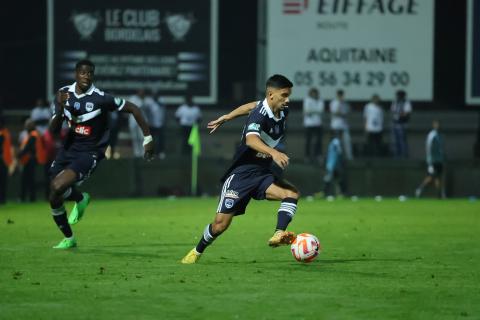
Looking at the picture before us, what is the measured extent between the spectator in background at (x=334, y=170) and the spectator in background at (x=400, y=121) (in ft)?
7.65

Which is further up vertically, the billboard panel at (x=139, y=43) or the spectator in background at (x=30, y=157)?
the billboard panel at (x=139, y=43)

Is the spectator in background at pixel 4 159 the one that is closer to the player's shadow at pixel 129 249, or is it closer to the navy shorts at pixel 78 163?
the player's shadow at pixel 129 249

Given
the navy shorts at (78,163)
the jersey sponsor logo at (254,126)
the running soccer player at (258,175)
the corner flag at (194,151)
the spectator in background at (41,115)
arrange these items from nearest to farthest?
the jersey sponsor logo at (254,126) < the running soccer player at (258,175) < the navy shorts at (78,163) < the corner flag at (194,151) < the spectator in background at (41,115)

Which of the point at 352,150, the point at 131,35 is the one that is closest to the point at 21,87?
the point at 131,35

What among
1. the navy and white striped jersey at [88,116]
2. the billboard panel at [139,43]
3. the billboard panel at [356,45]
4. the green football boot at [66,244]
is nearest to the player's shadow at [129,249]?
the green football boot at [66,244]

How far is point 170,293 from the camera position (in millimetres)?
11188

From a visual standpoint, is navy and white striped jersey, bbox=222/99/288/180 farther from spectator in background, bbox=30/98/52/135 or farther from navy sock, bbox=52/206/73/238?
spectator in background, bbox=30/98/52/135

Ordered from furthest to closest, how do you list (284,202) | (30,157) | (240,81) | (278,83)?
(240,81), (30,157), (284,202), (278,83)

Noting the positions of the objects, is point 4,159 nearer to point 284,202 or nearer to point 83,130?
point 83,130

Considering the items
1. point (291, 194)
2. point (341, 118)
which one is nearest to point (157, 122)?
point (341, 118)

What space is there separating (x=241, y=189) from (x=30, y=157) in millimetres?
15661

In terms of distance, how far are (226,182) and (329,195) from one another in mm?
17850

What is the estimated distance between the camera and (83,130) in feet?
51.5

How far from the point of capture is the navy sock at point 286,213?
13.4 m
